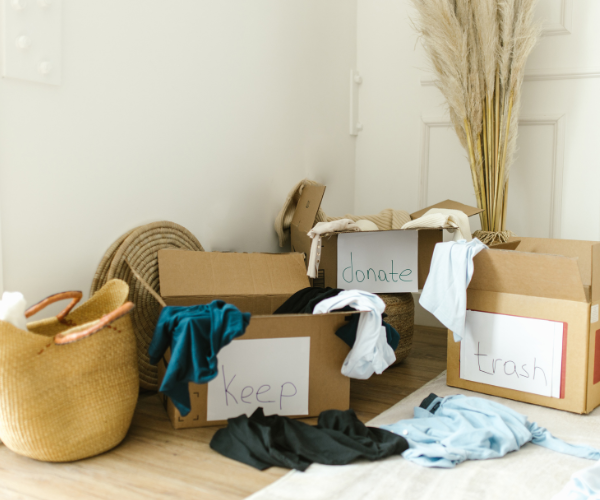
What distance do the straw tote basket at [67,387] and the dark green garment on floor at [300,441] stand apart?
0.25m

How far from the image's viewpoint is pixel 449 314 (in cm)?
159

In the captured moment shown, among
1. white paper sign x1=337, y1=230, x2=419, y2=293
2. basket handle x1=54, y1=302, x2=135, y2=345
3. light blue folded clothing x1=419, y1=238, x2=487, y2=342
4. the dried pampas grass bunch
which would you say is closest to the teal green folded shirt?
basket handle x1=54, y1=302, x2=135, y2=345

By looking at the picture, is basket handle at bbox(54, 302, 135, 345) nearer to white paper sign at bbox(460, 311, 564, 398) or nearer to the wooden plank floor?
the wooden plank floor

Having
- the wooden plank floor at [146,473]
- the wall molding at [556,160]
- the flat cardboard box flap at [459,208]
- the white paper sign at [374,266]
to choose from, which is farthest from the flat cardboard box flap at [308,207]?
the wall molding at [556,160]

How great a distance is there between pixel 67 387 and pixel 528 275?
1.20 meters

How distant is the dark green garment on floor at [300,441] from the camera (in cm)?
119

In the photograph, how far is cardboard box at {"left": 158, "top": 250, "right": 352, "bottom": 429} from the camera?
1.38m

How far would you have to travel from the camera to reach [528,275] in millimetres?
1530

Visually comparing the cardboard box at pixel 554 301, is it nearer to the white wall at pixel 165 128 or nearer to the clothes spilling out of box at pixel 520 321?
the clothes spilling out of box at pixel 520 321

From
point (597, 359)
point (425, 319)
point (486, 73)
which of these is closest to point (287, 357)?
point (597, 359)

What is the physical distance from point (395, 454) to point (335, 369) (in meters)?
0.29

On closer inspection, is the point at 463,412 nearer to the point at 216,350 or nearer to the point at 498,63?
the point at 216,350

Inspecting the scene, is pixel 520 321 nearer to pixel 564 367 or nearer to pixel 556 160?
pixel 564 367

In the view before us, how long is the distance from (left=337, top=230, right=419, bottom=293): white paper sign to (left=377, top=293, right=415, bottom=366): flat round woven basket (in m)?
0.03
